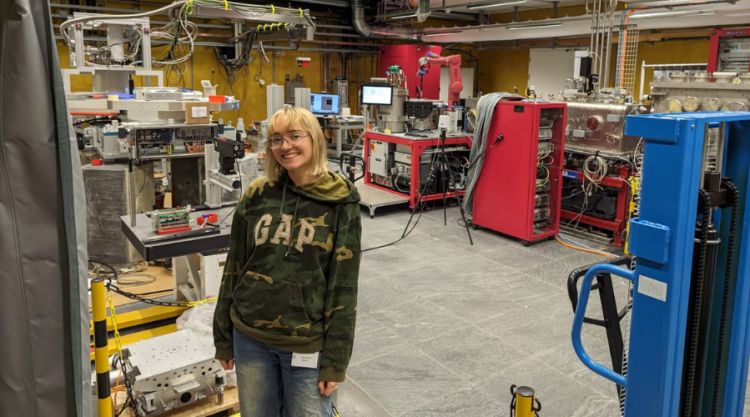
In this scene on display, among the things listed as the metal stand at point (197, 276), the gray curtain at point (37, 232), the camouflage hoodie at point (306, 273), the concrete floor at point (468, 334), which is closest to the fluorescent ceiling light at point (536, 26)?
the concrete floor at point (468, 334)

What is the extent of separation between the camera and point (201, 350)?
2.73 m

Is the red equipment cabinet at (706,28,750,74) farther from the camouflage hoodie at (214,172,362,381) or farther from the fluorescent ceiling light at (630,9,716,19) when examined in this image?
the camouflage hoodie at (214,172,362,381)

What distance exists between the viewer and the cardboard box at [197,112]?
3.99 m

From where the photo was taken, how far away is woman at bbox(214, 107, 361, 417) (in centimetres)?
179

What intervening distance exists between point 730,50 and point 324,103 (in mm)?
6072

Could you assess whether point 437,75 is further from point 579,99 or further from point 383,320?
point 383,320

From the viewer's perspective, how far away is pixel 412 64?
1175 centimetres

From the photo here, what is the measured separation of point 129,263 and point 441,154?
3.73 meters

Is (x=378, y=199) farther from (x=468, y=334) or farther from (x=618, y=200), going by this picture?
(x=468, y=334)

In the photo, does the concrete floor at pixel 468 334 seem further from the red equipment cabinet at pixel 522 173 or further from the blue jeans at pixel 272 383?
the blue jeans at pixel 272 383

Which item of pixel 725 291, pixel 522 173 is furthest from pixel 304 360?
pixel 522 173

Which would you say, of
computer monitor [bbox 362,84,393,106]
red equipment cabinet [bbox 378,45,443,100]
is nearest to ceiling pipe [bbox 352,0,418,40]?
red equipment cabinet [bbox 378,45,443,100]

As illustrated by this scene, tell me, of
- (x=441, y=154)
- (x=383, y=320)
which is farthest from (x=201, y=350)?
(x=441, y=154)

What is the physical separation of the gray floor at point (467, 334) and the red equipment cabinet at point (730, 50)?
3.08m
